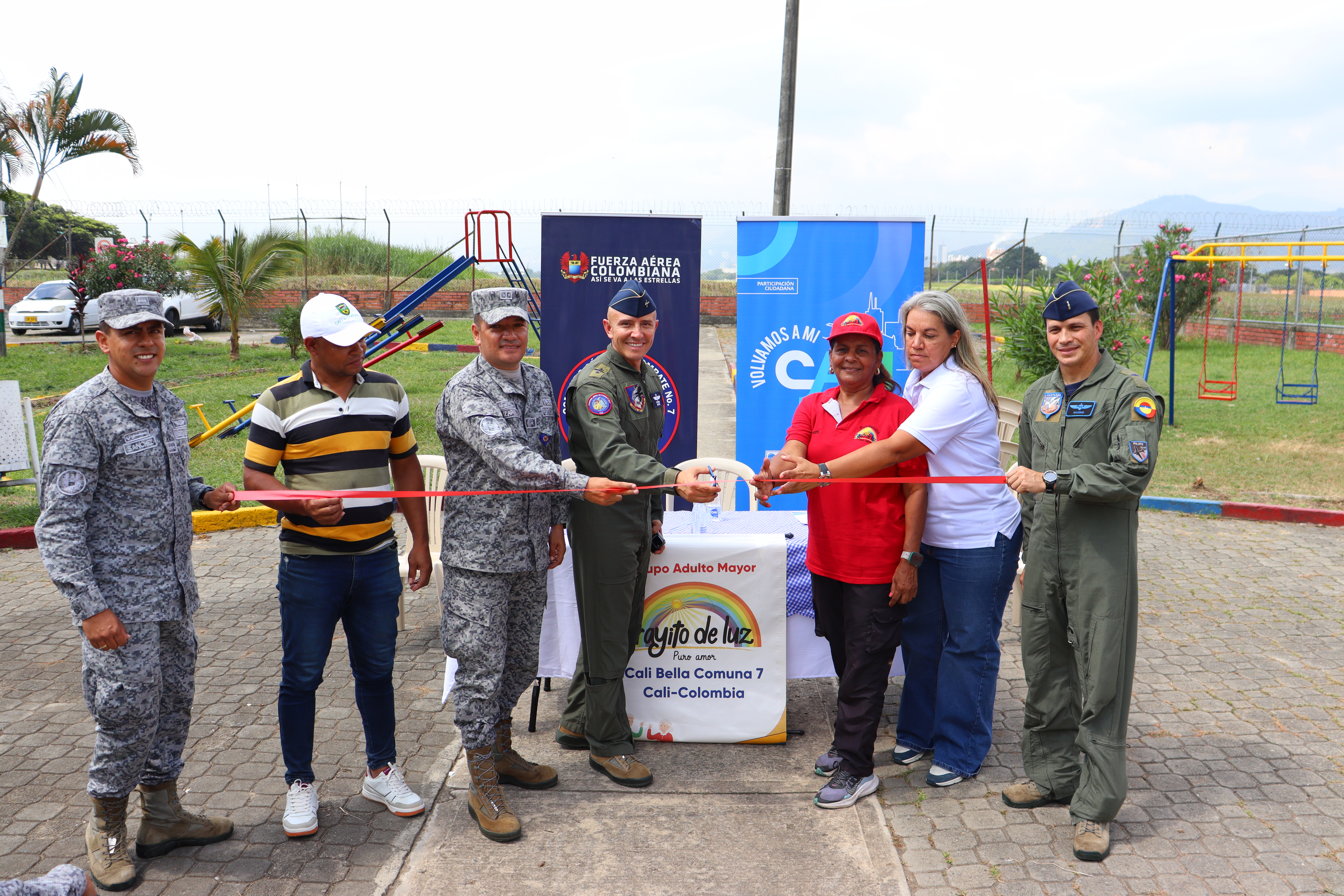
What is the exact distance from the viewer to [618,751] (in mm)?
3938

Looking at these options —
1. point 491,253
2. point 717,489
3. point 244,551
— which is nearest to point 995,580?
point 717,489

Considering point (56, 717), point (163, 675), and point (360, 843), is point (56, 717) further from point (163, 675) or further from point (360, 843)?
point (360, 843)

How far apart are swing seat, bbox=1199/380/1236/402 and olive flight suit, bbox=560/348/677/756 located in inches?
486

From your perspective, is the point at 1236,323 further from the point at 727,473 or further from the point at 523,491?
the point at 523,491

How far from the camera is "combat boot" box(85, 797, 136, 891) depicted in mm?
3115

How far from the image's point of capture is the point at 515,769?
382 cm

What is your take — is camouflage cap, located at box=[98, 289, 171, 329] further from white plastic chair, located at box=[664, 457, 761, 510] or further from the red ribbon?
white plastic chair, located at box=[664, 457, 761, 510]

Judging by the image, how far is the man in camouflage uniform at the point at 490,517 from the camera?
339 cm

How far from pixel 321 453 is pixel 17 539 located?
577 cm

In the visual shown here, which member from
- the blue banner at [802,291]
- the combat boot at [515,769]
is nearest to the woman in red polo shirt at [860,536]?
the combat boot at [515,769]

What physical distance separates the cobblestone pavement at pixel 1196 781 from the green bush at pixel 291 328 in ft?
52.0

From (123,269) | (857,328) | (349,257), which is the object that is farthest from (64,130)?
(857,328)

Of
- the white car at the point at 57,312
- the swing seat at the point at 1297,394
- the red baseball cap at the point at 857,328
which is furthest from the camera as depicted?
the white car at the point at 57,312

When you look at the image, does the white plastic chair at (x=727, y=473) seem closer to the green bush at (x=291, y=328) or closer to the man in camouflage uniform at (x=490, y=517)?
the man in camouflage uniform at (x=490, y=517)
